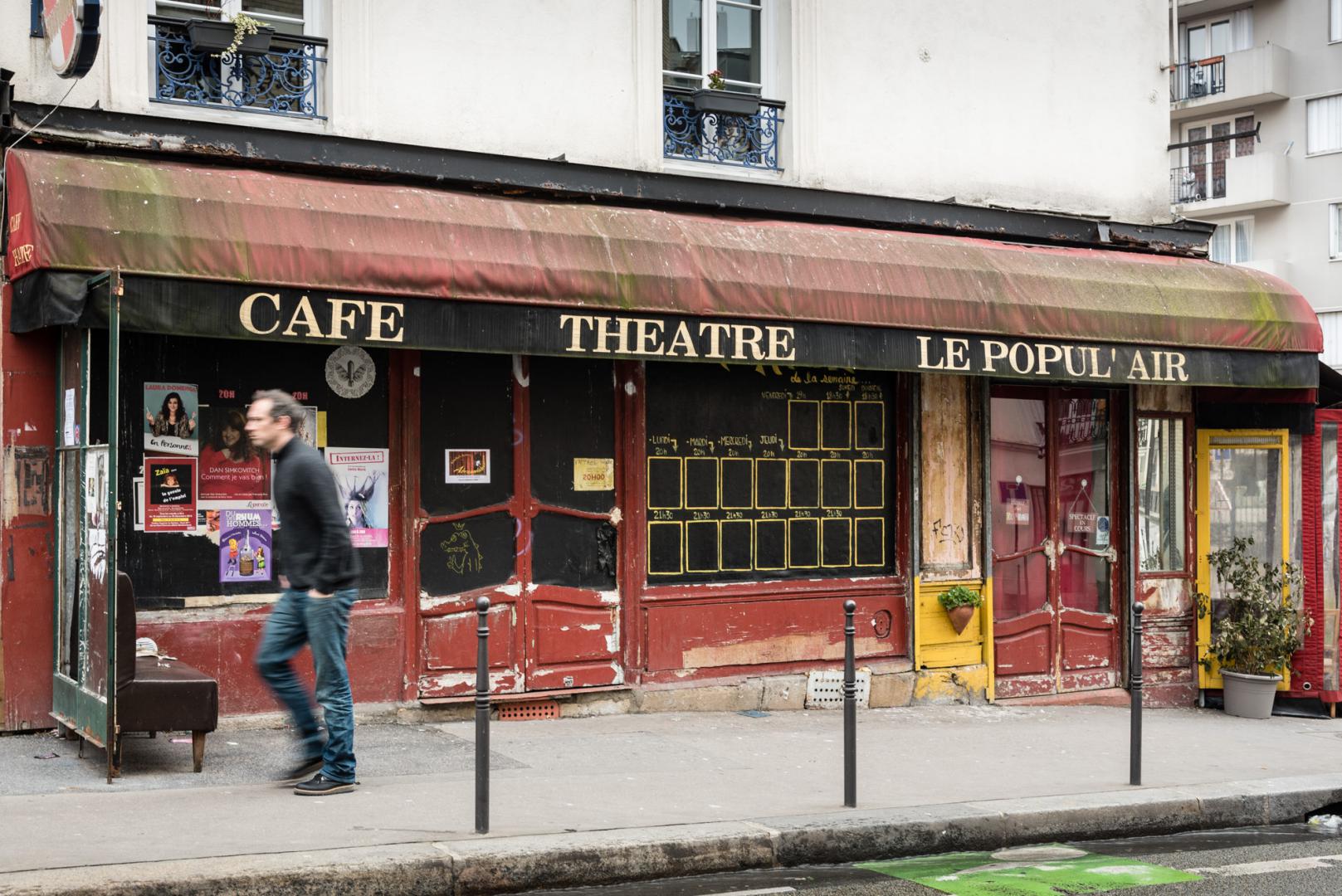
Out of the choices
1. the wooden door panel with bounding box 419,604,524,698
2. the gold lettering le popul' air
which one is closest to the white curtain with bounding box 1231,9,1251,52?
the wooden door panel with bounding box 419,604,524,698

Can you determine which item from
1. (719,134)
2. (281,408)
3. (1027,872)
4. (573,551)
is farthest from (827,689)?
(281,408)

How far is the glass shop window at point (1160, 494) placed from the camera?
1253 cm

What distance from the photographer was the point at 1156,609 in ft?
41.1

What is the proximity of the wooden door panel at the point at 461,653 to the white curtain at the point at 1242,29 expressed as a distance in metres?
31.3

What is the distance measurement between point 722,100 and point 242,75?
11.5ft

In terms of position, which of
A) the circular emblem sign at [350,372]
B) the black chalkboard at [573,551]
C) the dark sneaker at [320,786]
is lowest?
the dark sneaker at [320,786]

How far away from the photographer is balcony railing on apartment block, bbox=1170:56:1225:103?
116 ft

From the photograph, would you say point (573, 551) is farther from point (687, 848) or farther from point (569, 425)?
point (687, 848)

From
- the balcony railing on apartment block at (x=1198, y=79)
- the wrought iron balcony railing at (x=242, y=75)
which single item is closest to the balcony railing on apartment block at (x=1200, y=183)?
the balcony railing on apartment block at (x=1198, y=79)

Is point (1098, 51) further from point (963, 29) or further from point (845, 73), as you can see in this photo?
point (845, 73)

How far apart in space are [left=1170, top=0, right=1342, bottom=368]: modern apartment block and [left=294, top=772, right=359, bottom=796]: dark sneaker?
29529 millimetres

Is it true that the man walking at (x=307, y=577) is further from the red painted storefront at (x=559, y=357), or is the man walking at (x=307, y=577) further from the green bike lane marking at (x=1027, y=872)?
the green bike lane marking at (x=1027, y=872)

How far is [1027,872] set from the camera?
6812 mm

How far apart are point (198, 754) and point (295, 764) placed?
2.12 feet
